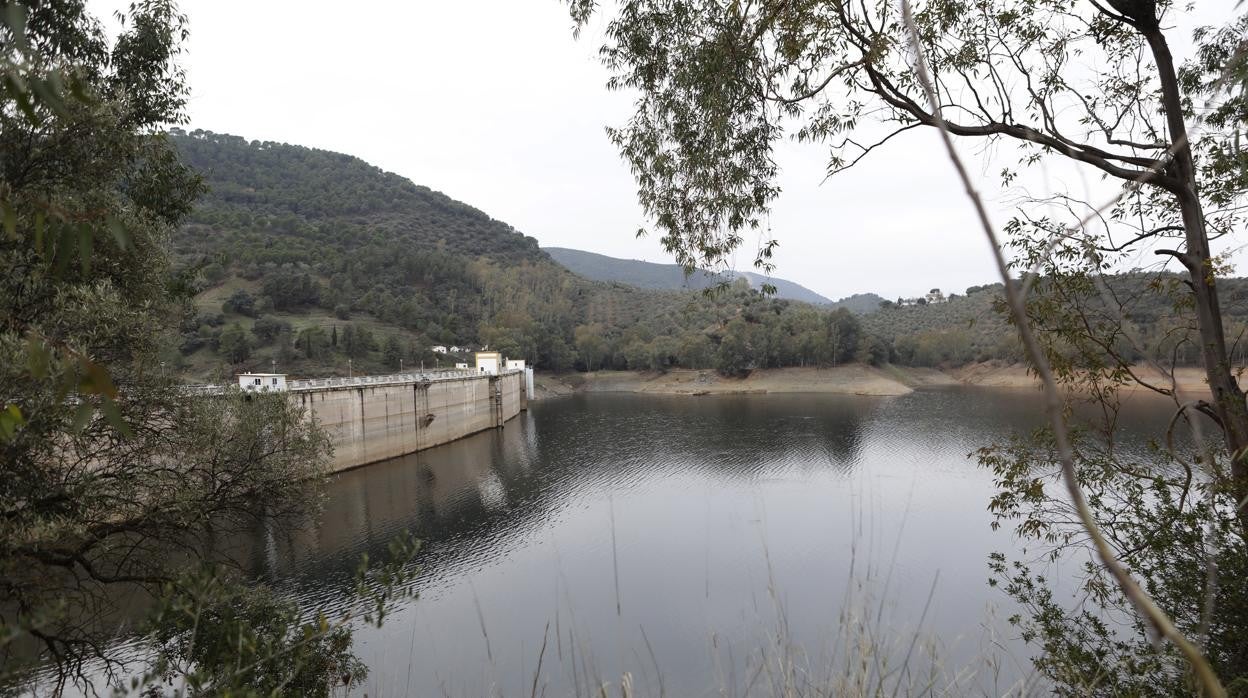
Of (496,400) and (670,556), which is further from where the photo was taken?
(496,400)

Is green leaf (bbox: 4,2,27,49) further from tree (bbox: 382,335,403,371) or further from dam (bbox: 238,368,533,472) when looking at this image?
tree (bbox: 382,335,403,371)

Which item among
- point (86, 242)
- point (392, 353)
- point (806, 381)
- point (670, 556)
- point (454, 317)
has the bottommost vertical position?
point (670, 556)

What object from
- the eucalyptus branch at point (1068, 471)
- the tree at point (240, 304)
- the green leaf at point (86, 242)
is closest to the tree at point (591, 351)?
the tree at point (240, 304)

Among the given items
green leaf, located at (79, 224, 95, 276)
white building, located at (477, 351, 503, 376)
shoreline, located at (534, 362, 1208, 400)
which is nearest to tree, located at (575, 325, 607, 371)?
shoreline, located at (534, 362, 1208, 400)

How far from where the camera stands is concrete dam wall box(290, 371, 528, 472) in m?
25.1

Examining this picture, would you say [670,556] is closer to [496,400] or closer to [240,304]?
[496,400]

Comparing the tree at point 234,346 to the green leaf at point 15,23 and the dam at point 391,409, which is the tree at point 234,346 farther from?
the green leaf at point 15,23

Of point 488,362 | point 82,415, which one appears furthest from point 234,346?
point 82,415

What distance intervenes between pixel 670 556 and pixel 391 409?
58.9 ft

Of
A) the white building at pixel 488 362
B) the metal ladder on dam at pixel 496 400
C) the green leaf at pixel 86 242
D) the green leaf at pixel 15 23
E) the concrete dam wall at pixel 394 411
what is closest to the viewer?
the green leaf at pixel 15 23

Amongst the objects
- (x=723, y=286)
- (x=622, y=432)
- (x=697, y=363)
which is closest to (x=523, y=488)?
(x=622, y=432)

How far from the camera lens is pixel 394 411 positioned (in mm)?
29172

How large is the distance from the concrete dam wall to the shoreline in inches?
882

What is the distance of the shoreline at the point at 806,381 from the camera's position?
55.6 meters
